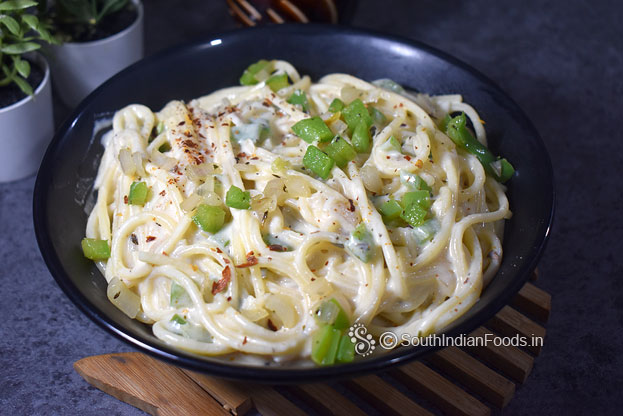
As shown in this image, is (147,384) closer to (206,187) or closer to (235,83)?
(206,187)

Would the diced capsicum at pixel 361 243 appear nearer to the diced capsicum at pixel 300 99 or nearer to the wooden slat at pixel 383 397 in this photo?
the wooden slat at pixel 383 397

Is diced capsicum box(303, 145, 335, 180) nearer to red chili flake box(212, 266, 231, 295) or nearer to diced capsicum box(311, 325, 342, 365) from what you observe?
red chili flake box(212, 266, 231, 295)

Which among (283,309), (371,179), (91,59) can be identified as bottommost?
(91,59)

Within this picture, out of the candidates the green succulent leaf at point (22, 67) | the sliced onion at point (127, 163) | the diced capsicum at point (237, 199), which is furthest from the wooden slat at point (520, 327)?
the green succulent leaf at point (22, 67)

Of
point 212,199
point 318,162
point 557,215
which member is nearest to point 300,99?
point 318,162

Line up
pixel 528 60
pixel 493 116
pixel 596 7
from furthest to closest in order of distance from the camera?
pixel 596 7, pixel 528 60, pixel 493 116

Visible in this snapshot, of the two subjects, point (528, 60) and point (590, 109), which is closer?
point (590, 109)

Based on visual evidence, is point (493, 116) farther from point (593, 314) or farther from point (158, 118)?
point (158, 118)

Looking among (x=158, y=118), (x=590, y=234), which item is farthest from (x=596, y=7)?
(x=158, y=118)
